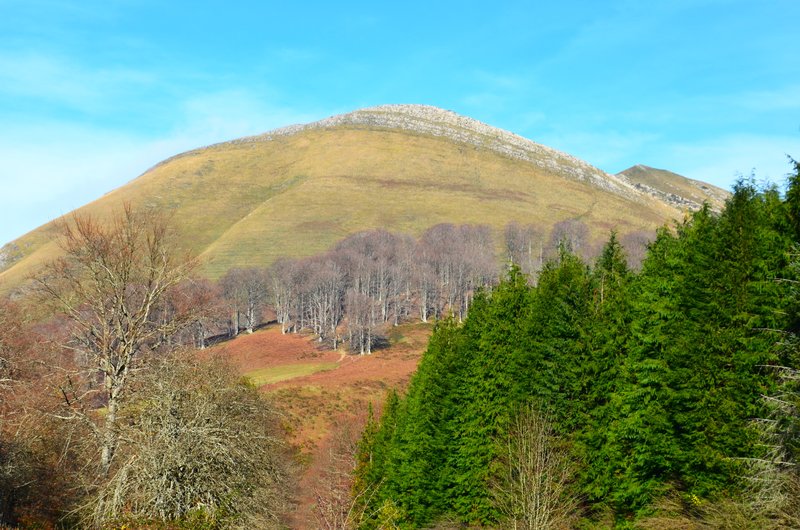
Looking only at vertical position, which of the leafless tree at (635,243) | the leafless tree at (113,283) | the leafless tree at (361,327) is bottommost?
the leafless tree at (361,327)

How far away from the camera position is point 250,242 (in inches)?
6747

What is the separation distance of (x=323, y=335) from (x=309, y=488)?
63086mm

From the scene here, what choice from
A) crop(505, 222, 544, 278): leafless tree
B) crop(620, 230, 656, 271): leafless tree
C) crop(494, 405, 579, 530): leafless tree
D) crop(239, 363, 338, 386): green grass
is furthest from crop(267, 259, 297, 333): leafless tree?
crop(494, 405, 579, 530): leafless tree

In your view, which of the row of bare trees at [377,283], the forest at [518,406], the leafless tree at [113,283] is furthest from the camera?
the row of bare trees at [377,283]

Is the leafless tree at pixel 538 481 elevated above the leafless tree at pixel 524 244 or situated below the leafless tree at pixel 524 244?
below

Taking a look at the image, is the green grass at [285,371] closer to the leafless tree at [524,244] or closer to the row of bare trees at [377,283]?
the row of bare trees at [377,283]

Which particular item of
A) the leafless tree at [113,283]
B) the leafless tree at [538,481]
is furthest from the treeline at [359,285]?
the leafless tree at [113,283]

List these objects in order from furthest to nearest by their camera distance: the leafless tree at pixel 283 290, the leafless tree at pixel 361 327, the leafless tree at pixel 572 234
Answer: the leafless tree at pixel 572 234 < the leafless tree at pixel 283 290 < the leafless tree at pixel 361 327

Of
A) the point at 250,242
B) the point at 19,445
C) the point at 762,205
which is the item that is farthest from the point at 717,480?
the point at 250,242

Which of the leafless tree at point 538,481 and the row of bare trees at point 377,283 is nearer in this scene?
the leafless tree at point 538,481

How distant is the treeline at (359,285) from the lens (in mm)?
125188

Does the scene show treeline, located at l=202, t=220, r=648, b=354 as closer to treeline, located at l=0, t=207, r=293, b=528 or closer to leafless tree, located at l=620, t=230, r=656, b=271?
leafless tree, located at l=620, t=230, r=656, b=271

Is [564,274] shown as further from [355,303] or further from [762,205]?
A: [355,303]

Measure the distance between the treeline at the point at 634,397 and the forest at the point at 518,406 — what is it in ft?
0.36
